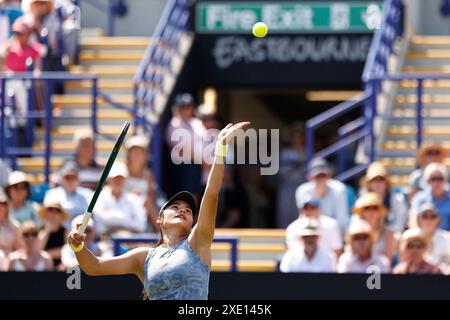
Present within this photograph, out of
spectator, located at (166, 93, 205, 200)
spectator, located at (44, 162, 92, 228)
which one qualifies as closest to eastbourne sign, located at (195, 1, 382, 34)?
spectator, located at (166, 93, 205, 200)

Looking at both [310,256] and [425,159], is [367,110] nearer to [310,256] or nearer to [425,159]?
[425,159]

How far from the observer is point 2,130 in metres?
13.4

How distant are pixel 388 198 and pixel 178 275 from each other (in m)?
5.53

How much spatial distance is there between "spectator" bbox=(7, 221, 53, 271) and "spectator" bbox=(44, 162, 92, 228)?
28.7 inches

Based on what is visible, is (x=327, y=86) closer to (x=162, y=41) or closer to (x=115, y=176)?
(x=162, y=41)

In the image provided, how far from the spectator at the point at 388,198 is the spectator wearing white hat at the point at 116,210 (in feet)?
6.19

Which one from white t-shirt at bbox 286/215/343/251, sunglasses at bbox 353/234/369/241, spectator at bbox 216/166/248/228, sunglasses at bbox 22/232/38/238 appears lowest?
spectator at bbox 216/166/248/228

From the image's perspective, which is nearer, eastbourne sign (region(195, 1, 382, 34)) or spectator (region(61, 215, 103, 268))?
spectator (region(61, 215, 103, 268))

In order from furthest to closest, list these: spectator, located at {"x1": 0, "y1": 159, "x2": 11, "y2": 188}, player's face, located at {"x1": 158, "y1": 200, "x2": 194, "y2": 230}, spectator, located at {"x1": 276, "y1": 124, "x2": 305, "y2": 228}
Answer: spectator, located at {"x1": 276, "y1": 124, "x2": 305, "y2": 228} → spectator, located at {"x1": 0, "y1": 159, "x2": 11, "y2": 188} → player's face, located at {"x1": 158, "y1": 200, "x2": 194, "y2": 230}

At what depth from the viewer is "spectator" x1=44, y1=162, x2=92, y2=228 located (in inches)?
484

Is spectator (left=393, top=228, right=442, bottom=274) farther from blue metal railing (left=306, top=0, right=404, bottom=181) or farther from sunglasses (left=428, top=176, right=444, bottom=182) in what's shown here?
blue metal railing (left=306, top=0, right=404, bottom=181)

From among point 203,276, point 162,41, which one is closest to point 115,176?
point 162,41

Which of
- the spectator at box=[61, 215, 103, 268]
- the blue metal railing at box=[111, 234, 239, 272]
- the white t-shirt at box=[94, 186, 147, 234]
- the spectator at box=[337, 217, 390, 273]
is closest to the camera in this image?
the spectator at box=[337, 217, 390, 273]

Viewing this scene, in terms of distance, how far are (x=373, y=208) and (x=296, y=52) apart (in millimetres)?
5456
